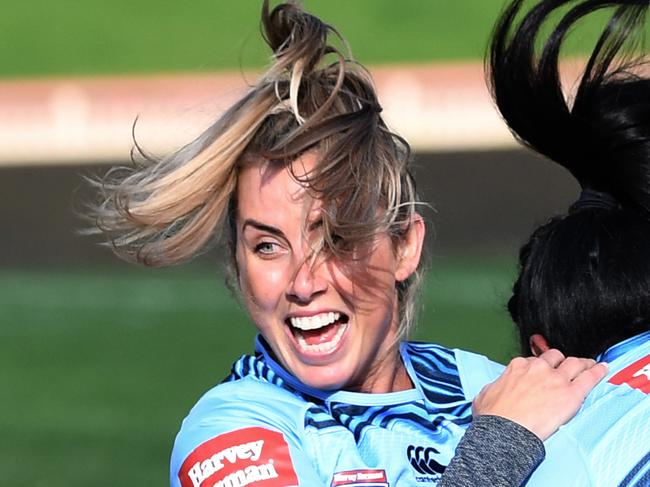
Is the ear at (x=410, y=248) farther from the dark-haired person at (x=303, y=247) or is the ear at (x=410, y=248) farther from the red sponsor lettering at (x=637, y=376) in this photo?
the red sponsor lettering at (x=637, y=376)

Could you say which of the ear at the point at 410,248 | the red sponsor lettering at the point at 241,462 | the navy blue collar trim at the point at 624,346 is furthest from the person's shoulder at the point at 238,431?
the navy blue collar trim at the point at 624,346

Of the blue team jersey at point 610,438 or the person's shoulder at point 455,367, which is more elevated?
the person's shoulder at point 455,367

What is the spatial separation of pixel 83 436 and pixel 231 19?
4442 millimetres

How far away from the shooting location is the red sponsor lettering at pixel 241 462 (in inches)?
81.7

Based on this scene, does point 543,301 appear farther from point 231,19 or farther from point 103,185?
point 231,19

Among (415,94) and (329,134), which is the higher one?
(415,94)

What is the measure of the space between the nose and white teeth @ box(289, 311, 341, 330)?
36mm

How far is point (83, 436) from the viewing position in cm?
487

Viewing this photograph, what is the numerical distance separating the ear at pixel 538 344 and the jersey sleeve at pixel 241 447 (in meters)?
0.42

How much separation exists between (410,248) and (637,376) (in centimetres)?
71

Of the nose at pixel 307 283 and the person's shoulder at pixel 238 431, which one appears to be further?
the nose at pixel 307 283

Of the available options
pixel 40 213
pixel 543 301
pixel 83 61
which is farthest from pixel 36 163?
pixel 543 301

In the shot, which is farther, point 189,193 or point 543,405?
point 189,193

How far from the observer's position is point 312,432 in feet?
7.27
